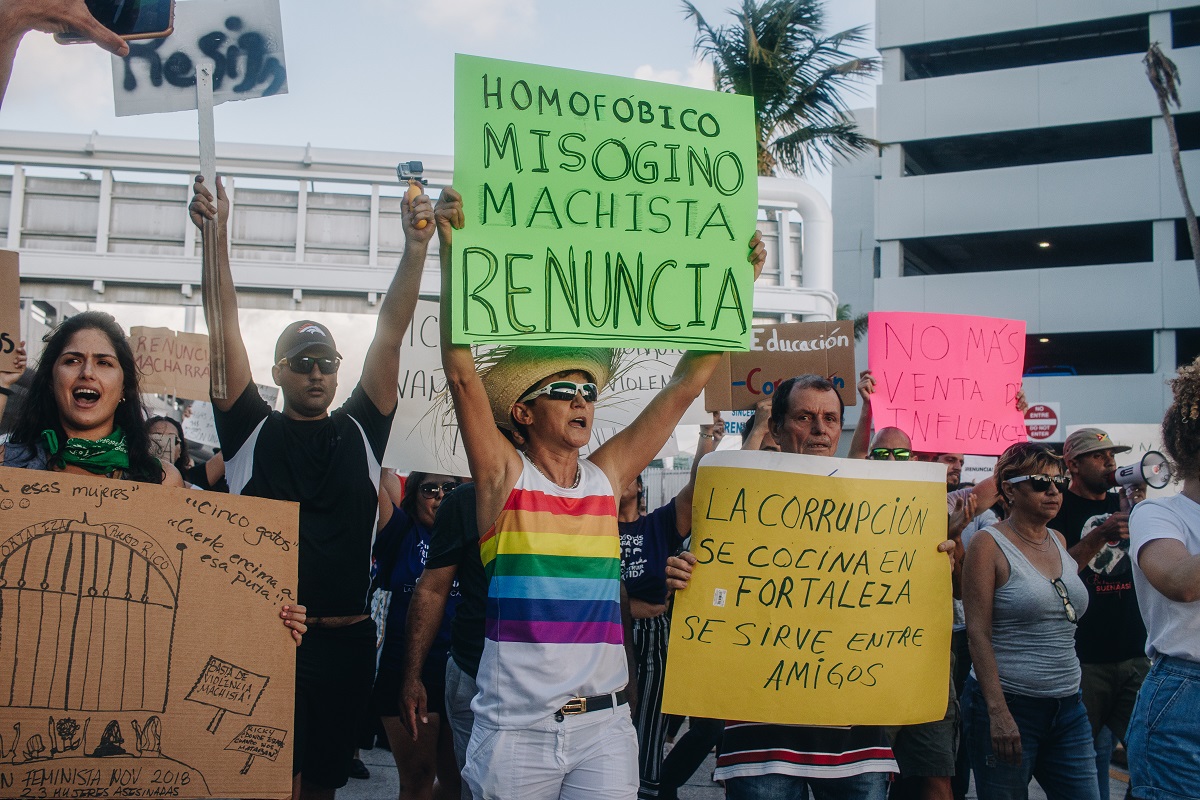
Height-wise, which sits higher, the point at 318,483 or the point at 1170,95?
the point at 1170,95

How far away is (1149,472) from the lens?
420 cm

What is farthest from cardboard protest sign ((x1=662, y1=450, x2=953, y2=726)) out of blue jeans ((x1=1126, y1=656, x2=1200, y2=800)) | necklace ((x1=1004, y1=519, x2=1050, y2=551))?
necklace ((x1=1004, y1=519, x2=1050, y2=551))

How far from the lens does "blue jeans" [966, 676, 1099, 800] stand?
13.4ft

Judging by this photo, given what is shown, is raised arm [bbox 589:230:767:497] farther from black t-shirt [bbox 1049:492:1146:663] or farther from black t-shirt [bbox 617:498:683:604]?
black t-shirt [bbox 1049:492:1146:663]

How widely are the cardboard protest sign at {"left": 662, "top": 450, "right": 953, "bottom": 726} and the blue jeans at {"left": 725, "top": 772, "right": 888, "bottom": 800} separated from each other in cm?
20

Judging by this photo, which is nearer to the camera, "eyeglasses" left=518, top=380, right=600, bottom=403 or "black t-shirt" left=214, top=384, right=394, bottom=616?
"eyeglasses" left=518, top=380, right=600, bottom=403

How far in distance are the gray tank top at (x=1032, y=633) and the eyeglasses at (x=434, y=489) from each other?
8.14 ft

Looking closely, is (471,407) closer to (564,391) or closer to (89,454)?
(564,391)

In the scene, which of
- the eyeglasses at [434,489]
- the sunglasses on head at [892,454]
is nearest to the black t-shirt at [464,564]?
the eyeglasses at [434,489]

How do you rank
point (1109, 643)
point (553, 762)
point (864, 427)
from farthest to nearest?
point (1109, 643) < point (864, 427) < point (553, 762)

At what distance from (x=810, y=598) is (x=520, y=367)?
112 centimetres

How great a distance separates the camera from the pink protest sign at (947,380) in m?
5.74

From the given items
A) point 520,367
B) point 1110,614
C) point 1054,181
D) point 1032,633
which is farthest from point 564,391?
point 1054,181

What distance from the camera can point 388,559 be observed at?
17.3ft
